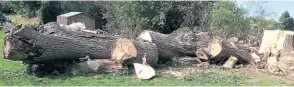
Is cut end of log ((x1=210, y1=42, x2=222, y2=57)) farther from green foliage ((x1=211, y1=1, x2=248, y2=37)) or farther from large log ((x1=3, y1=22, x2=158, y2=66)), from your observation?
green foliage ((x1=211, y1=1, x2=248, y2=37))

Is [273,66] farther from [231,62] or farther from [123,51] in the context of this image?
[123,51]

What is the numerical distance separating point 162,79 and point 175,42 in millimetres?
2239

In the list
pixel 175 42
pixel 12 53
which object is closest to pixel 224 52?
pixel 175 42

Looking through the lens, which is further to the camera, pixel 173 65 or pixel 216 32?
pixel 216 32

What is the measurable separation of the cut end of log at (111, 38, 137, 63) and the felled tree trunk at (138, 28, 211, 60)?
0.86 metres

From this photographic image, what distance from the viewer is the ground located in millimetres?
7223

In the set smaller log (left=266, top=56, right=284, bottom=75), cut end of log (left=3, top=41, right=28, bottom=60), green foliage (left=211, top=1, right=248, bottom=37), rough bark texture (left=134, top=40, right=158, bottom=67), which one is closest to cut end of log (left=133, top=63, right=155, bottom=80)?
rough bark texture (left=134, top=40, right=158, bottom=67)

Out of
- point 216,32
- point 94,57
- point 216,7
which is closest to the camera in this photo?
point 94,57

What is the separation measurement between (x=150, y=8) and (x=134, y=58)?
7.83 m

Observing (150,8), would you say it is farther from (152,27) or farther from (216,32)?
(216,32)

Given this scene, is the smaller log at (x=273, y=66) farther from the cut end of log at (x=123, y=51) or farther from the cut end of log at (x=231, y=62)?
the cut end of log at (x=123, y=51)

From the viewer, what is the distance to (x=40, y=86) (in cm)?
699

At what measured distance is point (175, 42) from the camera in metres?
9.64

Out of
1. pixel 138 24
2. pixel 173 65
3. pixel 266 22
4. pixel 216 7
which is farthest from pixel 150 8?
pixel 173 65
